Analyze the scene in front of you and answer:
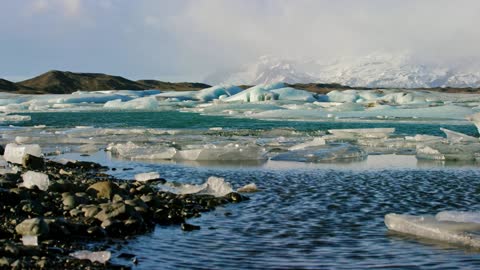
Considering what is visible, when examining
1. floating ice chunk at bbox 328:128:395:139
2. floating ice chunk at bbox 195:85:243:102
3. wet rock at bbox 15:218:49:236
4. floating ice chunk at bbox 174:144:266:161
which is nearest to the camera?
wet rock at bbox 15:218:49:236

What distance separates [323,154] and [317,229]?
8849mm

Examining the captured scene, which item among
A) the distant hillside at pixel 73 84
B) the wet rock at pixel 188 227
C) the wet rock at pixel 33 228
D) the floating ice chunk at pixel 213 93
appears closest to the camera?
the wet rock at pixel 33 228

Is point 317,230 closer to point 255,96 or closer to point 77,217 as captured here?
point 77,217

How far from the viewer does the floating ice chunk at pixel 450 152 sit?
682 inches

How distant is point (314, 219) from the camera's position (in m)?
8.76

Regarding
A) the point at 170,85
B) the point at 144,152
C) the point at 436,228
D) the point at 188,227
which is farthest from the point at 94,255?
the point at 170,85

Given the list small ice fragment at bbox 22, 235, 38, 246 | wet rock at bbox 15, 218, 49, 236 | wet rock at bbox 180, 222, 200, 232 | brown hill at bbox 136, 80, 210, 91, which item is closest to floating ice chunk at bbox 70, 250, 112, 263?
small ice fragment at bbox 22, 235, 38, 246

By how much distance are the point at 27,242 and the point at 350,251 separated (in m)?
3.34

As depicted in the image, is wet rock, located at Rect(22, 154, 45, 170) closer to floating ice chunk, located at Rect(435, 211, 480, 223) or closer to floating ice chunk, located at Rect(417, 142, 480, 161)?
floating ice chunk, located at Rect(435, 211, 480, 223)

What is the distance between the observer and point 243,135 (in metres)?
25.8

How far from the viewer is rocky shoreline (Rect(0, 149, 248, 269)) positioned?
6160 millimetres

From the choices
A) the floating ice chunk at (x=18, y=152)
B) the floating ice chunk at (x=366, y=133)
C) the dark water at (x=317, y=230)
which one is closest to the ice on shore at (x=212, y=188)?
the dark water at (x=317, y=230)

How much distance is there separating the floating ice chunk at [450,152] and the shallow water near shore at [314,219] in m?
1.71

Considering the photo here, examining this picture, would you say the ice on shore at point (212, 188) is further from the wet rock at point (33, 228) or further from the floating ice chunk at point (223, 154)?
the floating ice chunk at point (223, 154)
